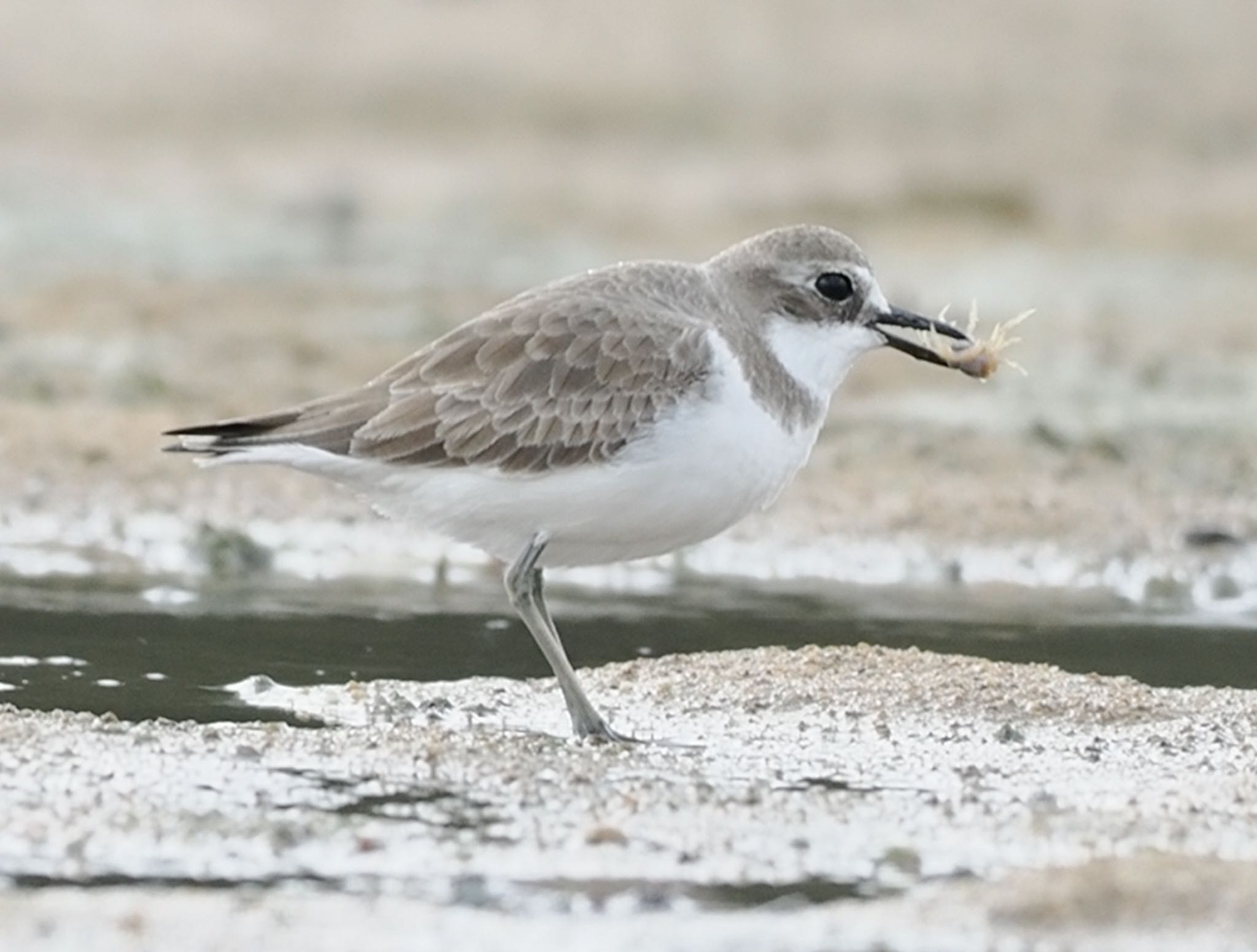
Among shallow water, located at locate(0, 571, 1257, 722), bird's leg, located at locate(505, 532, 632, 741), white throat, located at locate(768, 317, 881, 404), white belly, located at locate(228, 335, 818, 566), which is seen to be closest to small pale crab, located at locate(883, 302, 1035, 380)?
white throat, located at locate(768, 317, 881, 404)

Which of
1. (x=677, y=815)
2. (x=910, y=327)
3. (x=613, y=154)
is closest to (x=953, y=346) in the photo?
(x=910, y=327)

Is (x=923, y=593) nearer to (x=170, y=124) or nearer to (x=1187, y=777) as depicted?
(x=1187, y=777)

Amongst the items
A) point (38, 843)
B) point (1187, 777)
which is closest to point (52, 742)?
point (38, 843)

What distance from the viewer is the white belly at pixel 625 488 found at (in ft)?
22.9

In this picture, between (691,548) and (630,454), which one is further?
(691,548)

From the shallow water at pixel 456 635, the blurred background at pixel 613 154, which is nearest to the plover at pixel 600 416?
the shallow water at pixel 456 635

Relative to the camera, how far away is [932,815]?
6098mm

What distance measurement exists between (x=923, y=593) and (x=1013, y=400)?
4682 millimetres

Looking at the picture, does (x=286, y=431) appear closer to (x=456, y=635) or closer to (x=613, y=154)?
(x=456, y=635)

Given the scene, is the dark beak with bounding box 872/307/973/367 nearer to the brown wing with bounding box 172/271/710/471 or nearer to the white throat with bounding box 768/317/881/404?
the white throat with bounding box 768/317/881/404

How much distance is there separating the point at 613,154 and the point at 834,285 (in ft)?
52.1

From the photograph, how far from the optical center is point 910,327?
25.3 ft

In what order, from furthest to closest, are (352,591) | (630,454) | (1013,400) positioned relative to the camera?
1. (1013,400)
2. (352,591)
3. (630,454)

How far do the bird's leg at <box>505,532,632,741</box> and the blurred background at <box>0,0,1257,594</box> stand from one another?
903 cm
